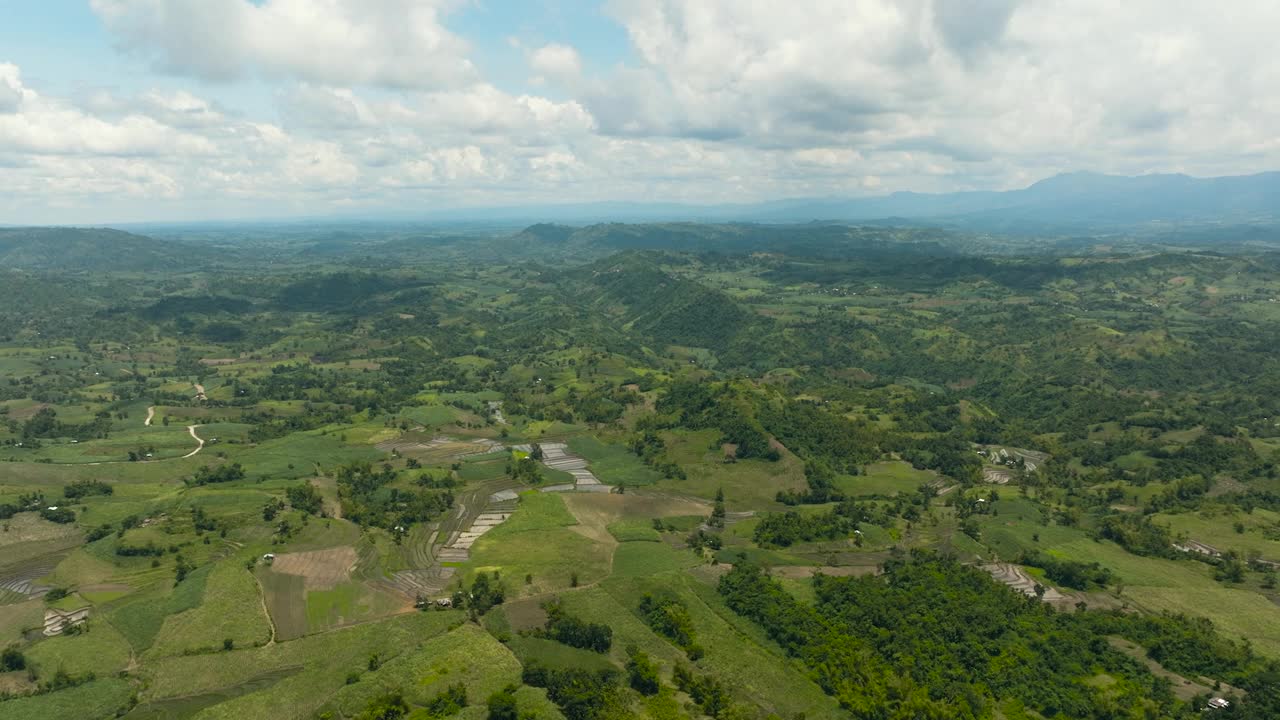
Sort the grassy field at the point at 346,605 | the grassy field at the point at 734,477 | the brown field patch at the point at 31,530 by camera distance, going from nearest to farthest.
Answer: the grassy field at the point at 346,605 < the brown field patch at the point at 31,530 < the grassy field at the point at 734,477

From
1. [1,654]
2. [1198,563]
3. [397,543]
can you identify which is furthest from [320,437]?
[1198,563]

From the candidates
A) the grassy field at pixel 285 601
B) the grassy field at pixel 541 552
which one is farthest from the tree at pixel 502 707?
the grassy field at pixel 285 601

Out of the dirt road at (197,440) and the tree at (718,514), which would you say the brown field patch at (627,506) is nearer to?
the tree at (718,514)

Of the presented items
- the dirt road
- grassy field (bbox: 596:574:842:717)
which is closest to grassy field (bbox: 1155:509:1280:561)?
grassy field (bbox: 596:574:842:717)

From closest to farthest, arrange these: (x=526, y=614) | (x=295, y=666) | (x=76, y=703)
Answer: (x=76, y=703) < (x=295, y=666) < (x=526, y=614)

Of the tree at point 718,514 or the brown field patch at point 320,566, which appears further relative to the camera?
Result: the tree at point 718,514

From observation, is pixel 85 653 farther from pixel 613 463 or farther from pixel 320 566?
pixel 613 463

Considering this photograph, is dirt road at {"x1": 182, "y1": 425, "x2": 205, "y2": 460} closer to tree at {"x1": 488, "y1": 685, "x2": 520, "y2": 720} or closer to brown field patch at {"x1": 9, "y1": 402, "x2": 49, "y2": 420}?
brown field patch at {"x1": 9, "y1": 402, "x2": 49, "y2": 420}

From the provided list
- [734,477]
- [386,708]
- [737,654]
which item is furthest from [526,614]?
[734,477]
